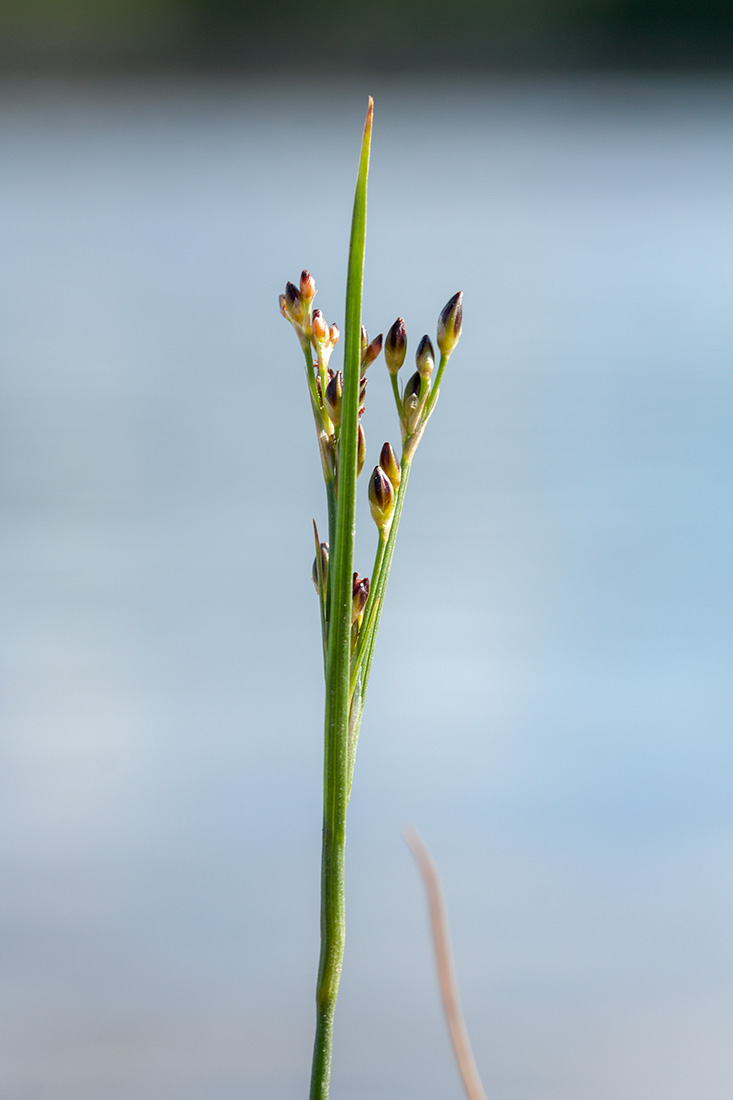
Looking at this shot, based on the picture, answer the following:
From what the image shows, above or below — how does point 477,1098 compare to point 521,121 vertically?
below

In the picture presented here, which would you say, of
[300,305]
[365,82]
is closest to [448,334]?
[300,305]

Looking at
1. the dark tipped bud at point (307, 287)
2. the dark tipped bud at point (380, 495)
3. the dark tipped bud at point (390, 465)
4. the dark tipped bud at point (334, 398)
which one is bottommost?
the dark tipped bud at point (380, 495)

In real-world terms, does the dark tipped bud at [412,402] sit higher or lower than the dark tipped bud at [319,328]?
lower

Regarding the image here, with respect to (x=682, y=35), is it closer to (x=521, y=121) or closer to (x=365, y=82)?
(x=521, y=121)

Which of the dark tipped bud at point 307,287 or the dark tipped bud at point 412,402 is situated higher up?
the dark tipped bud at point 307,287
